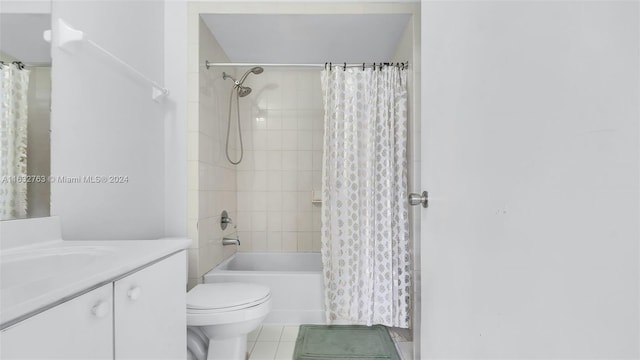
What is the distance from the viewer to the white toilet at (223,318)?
1.52m

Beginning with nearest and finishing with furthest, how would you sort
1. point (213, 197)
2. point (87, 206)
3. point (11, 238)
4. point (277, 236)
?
point (11, 238) → point (87, 206) → point (213, 197) → point (277, 236)

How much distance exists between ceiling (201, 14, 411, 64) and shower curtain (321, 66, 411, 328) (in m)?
0.31

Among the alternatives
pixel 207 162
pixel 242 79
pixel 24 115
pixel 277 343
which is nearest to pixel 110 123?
pixel 24 115

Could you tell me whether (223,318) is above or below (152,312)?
below

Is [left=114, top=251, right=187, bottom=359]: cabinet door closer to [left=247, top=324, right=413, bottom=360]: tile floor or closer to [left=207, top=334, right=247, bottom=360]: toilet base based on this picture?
[left=207, top=334, right=247, bottom=360]: toilet base

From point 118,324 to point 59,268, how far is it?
338mm

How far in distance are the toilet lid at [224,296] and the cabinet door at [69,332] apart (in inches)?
32.7

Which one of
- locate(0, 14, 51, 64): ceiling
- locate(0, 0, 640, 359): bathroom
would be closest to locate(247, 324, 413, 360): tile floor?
locate(0, 0, 640, 359): bathroom

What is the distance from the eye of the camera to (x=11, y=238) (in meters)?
1.00

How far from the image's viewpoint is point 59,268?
94cm
